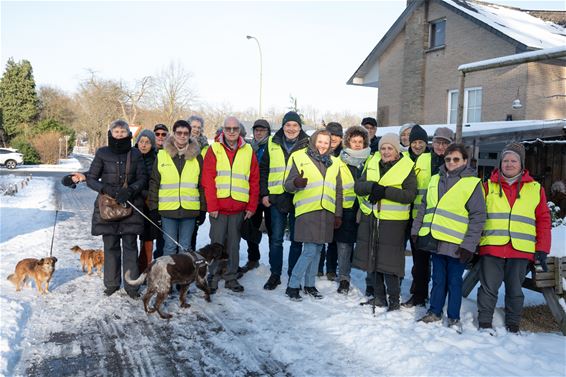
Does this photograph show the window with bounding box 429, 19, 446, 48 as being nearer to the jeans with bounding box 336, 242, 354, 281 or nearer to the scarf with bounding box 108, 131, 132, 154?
the jeans with bounding box 336, 242, 354, 281

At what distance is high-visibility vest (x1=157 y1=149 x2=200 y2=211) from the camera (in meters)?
6.10

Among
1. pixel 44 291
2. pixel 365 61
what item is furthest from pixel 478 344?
pixel 365 61

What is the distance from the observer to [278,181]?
21.6 ft

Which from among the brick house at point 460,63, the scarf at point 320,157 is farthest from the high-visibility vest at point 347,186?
the brick house at point 460,63

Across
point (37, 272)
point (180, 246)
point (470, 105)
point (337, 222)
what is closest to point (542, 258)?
point (337, 222)

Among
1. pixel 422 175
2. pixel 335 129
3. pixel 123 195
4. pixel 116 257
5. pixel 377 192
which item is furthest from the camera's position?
pixel 335 129

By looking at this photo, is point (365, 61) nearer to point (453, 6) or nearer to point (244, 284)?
point (453, 6)

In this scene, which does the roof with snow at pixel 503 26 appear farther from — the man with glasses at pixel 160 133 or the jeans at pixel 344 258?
the man with glasses at pixel 160 133

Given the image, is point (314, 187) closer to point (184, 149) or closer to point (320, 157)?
point (320, 157)

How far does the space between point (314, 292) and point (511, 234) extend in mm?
2528

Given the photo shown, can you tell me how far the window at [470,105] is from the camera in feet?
61.9

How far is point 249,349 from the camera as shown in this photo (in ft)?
15.1

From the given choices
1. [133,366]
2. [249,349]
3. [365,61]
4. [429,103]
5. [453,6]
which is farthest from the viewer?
[365,61]

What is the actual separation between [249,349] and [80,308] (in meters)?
2.38
